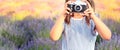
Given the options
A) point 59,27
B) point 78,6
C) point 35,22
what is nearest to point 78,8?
point 78,6

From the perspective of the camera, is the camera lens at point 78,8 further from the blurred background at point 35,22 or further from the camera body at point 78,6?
the blurred background at point 35,22

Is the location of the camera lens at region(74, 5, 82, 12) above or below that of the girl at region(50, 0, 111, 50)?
above

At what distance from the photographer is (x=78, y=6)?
66.6 inches

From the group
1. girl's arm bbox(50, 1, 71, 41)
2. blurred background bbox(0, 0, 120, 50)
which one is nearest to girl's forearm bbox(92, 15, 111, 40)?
girl's arm bbox(50, 1, 71, 41)

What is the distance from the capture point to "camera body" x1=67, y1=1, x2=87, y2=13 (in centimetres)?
169

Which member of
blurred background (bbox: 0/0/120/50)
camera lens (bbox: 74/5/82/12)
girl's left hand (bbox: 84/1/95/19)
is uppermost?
camera lens (bbox: 74/5/82/12)

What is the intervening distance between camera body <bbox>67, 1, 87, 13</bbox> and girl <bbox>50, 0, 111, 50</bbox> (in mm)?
15

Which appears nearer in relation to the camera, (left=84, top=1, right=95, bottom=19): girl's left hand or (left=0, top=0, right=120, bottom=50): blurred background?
(left=84, top=1, right=95, bottom=19): girl's left hand

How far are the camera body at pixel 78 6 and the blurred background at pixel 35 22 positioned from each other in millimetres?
318

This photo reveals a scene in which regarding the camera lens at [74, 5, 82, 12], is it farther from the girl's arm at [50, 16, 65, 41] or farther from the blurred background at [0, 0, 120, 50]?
the blurred background at [0, 0, 120, 50]

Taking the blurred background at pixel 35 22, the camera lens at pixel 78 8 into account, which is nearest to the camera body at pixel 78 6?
the camera lens at pixel 78 8

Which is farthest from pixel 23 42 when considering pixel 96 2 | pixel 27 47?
pixel 96 2

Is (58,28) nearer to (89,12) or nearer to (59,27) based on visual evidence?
(59,27)

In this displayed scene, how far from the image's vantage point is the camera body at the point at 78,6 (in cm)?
169
